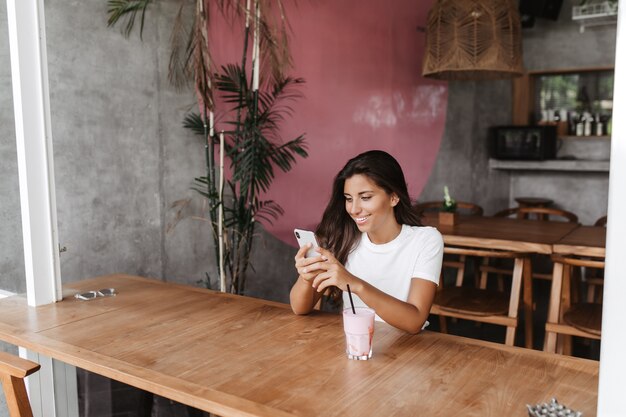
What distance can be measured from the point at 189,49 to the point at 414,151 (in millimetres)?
2903

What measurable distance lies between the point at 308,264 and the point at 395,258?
50 centimetres

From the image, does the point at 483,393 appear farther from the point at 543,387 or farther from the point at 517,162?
the point at 517,162

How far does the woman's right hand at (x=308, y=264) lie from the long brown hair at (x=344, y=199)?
18.4 inches

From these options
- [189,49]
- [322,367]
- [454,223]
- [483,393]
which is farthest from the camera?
[454,223]

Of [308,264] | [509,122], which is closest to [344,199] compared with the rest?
[308,264]

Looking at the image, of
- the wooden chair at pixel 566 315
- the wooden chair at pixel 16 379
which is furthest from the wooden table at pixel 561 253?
the wooden chair at pixel 16 379

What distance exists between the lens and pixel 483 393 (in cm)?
129

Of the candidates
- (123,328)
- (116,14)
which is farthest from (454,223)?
(123,328)

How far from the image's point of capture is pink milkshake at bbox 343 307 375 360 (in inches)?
57.9

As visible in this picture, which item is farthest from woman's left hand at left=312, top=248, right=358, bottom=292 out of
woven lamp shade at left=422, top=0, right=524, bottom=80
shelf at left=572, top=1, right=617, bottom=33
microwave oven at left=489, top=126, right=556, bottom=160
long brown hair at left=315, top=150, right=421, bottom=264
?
shelf at left=572, top=1, right=617, bottom=33

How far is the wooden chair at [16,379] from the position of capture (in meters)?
1.36

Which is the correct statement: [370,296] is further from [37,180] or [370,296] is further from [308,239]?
[37,180]

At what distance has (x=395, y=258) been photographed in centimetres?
212

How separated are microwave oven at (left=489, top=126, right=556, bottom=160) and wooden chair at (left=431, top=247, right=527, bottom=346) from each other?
3274 millimetres
